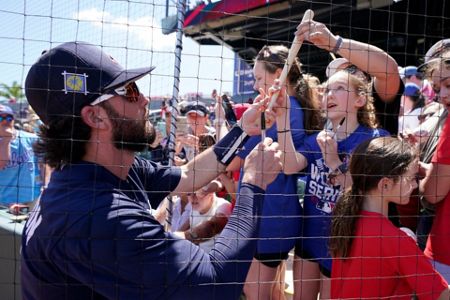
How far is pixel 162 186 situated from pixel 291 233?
0.78 meters

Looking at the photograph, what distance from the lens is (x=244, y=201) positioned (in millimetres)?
1479

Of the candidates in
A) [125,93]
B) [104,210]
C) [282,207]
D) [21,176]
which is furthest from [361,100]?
[21,176]

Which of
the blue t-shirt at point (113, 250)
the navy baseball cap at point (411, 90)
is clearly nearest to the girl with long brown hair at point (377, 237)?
the blue t-shirt at point (113, 250)

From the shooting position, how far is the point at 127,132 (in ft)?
5.21

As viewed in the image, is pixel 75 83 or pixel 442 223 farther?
pixel 442 223

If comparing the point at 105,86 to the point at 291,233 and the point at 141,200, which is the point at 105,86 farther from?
the point at 291,233

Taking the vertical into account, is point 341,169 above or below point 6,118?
below

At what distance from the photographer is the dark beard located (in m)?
1.57

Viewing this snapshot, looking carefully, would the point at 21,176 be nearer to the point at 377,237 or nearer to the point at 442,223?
the point at 377,237

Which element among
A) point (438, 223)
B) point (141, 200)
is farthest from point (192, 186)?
point (438, 223)

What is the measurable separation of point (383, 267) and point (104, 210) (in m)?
1.09

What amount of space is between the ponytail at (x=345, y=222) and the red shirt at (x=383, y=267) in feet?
0.07

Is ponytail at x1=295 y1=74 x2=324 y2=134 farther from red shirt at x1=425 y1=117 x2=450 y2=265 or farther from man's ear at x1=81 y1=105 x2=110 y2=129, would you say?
man's ear at x1=81 y1=105 x2=110 y2=129

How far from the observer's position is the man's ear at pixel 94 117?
5.00 feet
